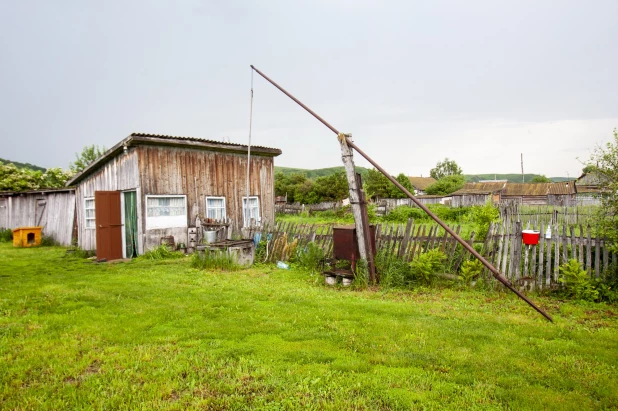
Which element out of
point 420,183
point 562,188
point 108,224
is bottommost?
point 108,224

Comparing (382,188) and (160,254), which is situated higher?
(382,188)

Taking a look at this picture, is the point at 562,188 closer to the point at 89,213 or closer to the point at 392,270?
the point at 392,270

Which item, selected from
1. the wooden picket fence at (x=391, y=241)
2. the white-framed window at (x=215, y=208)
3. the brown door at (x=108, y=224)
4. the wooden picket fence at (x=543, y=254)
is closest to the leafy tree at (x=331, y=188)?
the white-framed window at (x=215, y=208)

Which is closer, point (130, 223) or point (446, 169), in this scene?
point (130, 223)

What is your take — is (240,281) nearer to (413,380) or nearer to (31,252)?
(413,380)

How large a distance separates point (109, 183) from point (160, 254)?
381 centimetres

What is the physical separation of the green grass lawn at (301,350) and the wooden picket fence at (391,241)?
37.9 inches

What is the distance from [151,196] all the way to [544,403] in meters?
11.9

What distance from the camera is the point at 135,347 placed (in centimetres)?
427

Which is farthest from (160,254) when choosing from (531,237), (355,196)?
(531,237)

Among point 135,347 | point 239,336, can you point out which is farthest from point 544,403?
point 135,347

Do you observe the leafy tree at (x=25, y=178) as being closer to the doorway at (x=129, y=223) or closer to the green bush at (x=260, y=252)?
the doorway at (x=129, y=223)

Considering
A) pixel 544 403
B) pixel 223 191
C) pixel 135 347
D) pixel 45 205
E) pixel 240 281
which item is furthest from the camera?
pixel 45 205

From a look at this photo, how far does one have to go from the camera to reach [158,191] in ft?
41.0
